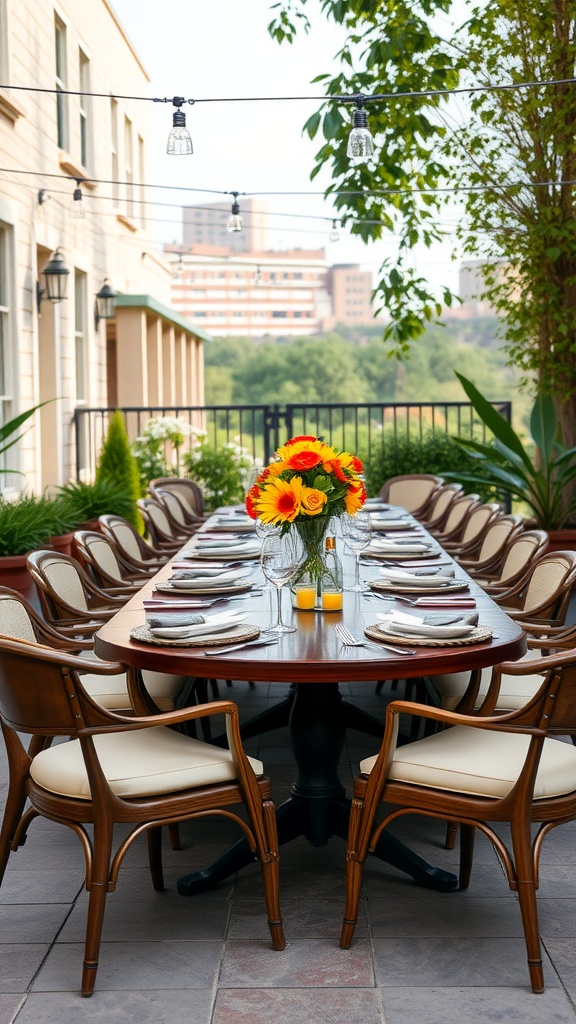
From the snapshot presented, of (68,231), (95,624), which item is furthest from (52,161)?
(95,624)

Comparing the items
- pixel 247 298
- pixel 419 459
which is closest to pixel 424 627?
pixel 419 459

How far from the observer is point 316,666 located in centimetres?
285

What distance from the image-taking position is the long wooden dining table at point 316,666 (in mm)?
2869

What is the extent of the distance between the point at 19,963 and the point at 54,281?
290 inches

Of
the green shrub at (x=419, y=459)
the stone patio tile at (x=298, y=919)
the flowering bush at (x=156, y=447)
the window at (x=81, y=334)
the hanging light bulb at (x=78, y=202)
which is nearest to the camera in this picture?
the stone patio tile at (x=298, y=919)

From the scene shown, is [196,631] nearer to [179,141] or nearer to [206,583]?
[206,583]

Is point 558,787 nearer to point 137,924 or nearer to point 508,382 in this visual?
point 137,924

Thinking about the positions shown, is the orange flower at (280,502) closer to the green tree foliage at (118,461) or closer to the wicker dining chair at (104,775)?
the wicker dining chair at (104,775)

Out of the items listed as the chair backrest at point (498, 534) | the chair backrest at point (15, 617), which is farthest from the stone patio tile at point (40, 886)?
the chair backrest at point (498, 534)

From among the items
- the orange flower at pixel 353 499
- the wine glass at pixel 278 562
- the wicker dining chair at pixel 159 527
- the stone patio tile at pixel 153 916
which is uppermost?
the orange flower at pixel 353 499

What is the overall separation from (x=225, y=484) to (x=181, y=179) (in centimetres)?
5616

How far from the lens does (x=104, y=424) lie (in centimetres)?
1182

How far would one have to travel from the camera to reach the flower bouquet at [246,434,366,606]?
3455 millimetres

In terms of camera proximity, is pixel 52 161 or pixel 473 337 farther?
pixel 473 337
